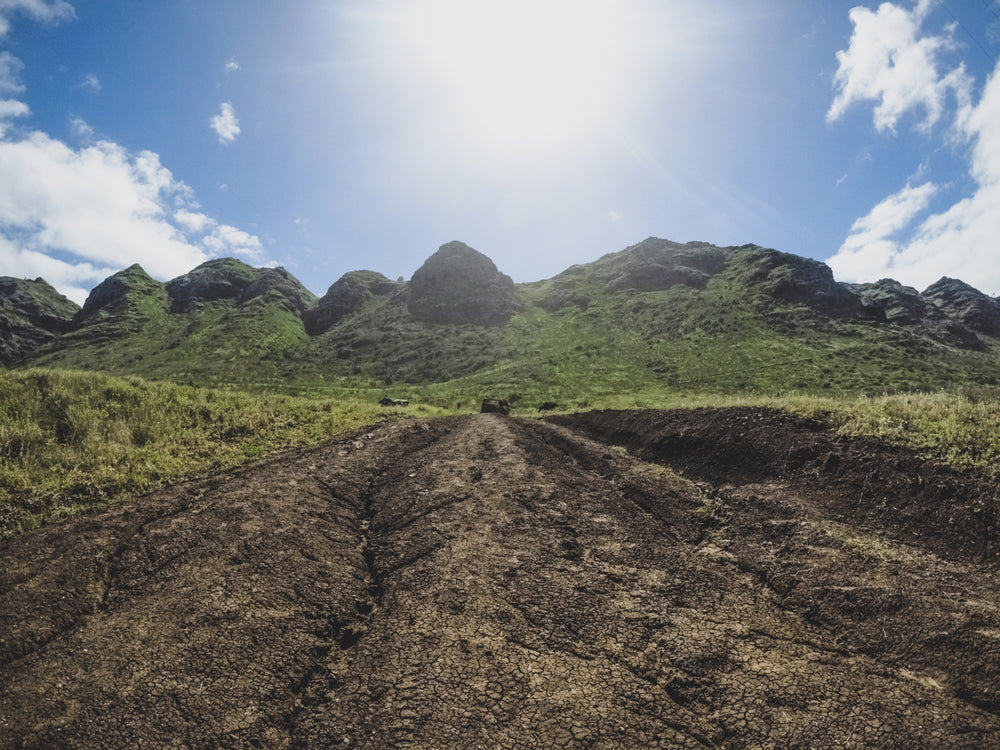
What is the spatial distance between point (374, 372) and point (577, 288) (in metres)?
47.9

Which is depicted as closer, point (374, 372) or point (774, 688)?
point (774, 688)

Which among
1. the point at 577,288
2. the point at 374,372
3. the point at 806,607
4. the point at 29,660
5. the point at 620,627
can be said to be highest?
the point at 577,288

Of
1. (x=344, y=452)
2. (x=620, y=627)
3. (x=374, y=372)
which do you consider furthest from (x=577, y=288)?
(x=620, y=627)

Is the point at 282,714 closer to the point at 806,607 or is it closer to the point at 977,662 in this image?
the point at 806,607

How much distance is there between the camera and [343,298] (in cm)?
10925

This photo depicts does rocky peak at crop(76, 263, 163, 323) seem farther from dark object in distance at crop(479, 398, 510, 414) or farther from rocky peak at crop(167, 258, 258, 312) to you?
dark object in distance at crop(479, 398, 510, 414)

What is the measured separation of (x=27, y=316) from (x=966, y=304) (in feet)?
729

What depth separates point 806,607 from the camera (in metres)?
7.27

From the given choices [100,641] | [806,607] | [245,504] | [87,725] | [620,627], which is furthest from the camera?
[245,504]

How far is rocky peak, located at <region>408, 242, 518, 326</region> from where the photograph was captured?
88.6 meters

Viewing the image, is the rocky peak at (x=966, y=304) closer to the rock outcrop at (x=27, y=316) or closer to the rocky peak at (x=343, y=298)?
the rocky peak at (x=343, y=298)

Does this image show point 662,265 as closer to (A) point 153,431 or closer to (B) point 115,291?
(A) point 153,431

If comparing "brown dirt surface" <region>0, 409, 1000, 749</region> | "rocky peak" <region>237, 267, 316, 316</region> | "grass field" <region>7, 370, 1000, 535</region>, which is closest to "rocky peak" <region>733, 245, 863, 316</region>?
"grass field" <region>7, 370, 1000, 535</region>

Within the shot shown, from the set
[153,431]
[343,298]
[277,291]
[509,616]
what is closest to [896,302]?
[343,298]
